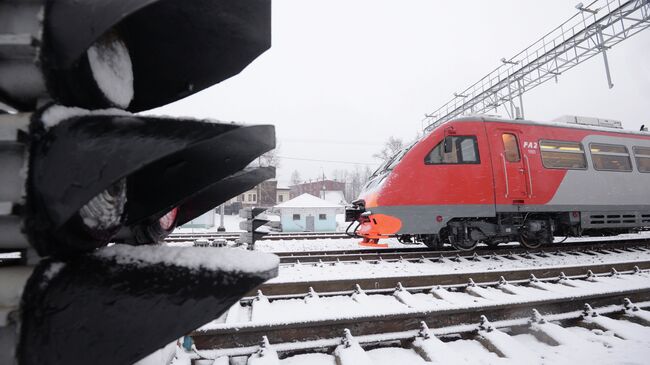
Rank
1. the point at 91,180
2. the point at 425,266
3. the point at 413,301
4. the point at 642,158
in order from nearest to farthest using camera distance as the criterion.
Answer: the point at 91,180, the point at 413,301, the point at 425,266, the point at 642,158

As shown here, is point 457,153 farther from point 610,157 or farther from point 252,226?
point 610,157

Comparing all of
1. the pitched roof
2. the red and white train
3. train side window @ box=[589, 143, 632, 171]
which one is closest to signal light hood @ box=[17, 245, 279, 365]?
the red and white train

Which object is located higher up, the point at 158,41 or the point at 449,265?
the point at 158,41

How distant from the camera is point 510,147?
7.17 metres

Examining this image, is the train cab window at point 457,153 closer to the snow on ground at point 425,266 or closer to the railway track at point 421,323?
the snow on ground at point 425,266

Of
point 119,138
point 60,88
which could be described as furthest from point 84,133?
point 60,88

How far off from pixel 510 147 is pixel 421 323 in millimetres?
5943

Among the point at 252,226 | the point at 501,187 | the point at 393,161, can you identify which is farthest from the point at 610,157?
the point at 252,226

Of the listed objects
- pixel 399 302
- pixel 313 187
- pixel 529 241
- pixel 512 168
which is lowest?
pixel 399 302

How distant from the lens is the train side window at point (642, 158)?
28.1 ft

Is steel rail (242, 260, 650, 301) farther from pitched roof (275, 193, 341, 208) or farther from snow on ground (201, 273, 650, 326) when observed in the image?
pitched roof (275, 193, 341, 208)

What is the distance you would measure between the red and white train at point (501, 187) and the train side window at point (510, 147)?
0.08 feet

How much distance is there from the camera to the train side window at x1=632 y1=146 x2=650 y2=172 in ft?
28.1

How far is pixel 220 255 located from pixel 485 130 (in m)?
7.45
